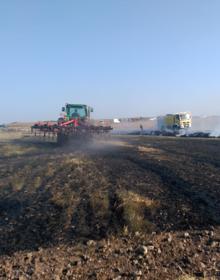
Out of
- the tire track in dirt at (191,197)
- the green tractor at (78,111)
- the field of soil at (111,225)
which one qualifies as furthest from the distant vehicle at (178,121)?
the field of soil at (111,225)

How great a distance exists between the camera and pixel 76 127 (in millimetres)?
28906

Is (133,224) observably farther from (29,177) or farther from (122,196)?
(29,177)

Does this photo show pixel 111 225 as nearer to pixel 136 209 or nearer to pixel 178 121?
pixel 136 209

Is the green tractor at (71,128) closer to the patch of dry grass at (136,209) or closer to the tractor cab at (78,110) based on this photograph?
the tractor cab at (78,110)

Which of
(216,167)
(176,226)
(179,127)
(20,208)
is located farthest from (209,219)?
(179,127)

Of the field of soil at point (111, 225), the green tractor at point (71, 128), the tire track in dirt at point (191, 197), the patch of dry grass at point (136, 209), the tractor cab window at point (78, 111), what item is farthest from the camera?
the tractor cab window at point (78, 111)

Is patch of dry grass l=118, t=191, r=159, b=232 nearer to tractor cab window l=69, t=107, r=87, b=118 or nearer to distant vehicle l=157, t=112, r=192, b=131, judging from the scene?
tractor cab window l=69, t=107, r=87, b=118

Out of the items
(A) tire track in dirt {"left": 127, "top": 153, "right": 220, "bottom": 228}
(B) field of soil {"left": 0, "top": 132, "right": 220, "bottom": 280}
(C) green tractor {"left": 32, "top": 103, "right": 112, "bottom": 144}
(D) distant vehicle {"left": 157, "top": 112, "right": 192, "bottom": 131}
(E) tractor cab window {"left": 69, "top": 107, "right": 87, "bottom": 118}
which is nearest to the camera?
(B) field of soil {"left": 0, "top": 132, "right": 220, "bottom": 280}

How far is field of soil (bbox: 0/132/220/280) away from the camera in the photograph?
5.58 metres

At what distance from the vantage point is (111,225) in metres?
7.49

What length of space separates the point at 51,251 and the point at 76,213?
2182mm

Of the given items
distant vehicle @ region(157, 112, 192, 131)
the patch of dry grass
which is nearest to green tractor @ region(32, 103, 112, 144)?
the patch of dry grass

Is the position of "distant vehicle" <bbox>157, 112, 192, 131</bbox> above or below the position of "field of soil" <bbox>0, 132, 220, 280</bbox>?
above

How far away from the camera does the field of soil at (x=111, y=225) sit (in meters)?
5.58
